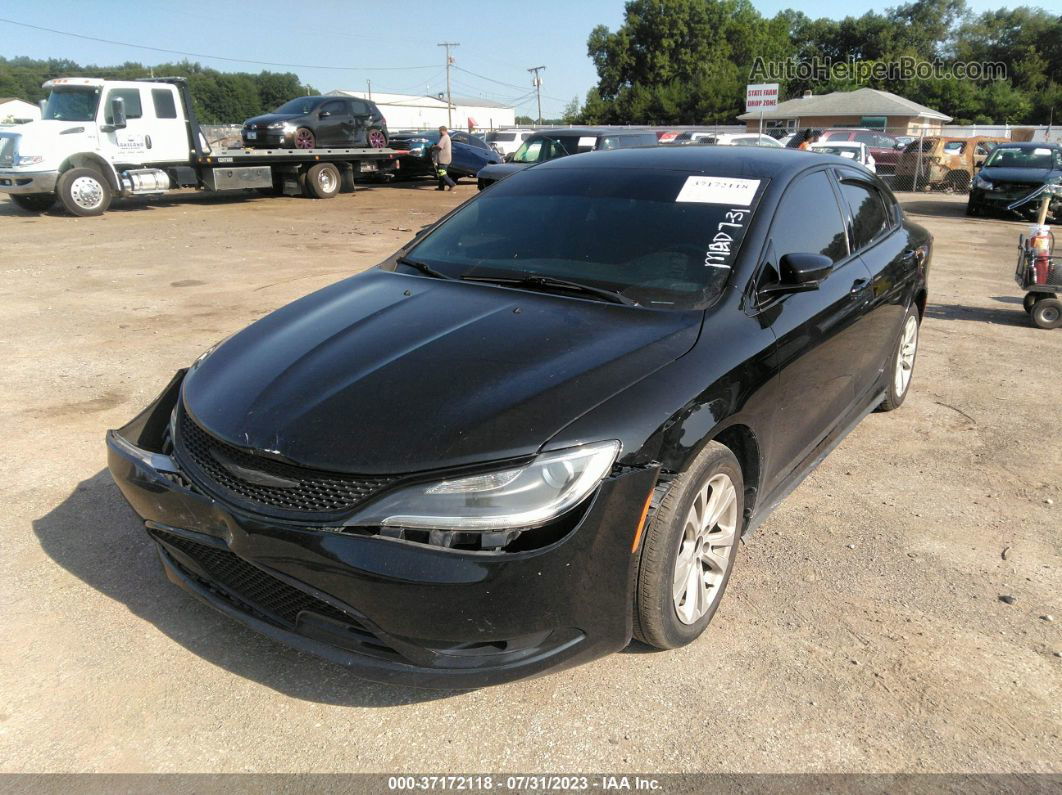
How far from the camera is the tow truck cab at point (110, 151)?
47.9ft

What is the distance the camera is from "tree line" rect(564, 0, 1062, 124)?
6366 cm

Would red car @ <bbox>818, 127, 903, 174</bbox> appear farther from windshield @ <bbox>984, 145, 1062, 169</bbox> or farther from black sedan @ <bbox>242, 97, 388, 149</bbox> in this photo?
black sedan @ <bbox>242, 97, 388, 149</bbox>

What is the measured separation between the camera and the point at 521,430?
2.26 metres

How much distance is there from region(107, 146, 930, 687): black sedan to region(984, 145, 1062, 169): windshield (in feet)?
59.1

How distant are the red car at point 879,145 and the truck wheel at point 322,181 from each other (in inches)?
563

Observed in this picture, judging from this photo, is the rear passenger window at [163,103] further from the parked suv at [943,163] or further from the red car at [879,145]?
the parked suv at [943,163]

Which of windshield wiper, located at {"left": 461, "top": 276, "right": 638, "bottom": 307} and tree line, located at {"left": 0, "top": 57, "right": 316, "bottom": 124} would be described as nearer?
windshield wiper, located at {"left": 461, "top": 276, "right": 638, "bottom": 307}

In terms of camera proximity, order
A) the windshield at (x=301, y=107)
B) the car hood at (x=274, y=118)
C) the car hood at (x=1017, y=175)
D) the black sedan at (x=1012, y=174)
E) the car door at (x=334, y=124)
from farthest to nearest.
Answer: the car door at (x=334, y=124), the windshield at (x=301, y=107), the car hood at (x=274, y=118), the black sedan at (x=1012, y=174), the car hood at (x=1017, y=175)

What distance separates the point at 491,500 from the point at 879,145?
28.5 m

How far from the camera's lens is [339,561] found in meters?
2.15

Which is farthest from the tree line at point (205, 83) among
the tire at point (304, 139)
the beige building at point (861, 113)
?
the tire at point (304, 139)

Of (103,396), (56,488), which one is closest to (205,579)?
(56,488)

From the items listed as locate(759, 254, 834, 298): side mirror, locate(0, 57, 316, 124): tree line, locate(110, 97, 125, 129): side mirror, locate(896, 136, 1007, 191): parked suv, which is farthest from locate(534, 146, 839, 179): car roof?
locate(0, 57, 316, 124): tree line

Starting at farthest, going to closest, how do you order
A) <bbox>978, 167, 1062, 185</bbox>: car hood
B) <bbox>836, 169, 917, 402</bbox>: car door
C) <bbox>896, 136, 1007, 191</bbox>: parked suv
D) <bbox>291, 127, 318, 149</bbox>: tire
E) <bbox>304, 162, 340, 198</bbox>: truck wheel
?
<bbox>896, 136, 1007, 191</bbox>: parked suv, <bbox>304, 162, 340, 198</bbox>: truck wheel, <bbox>291, 127, 318, 149</bbox>: tire, <bbox>978, 167, 1062, 185</bbox>: car hood, <bbox>836, 169, 917, 402</bbox>: car door
